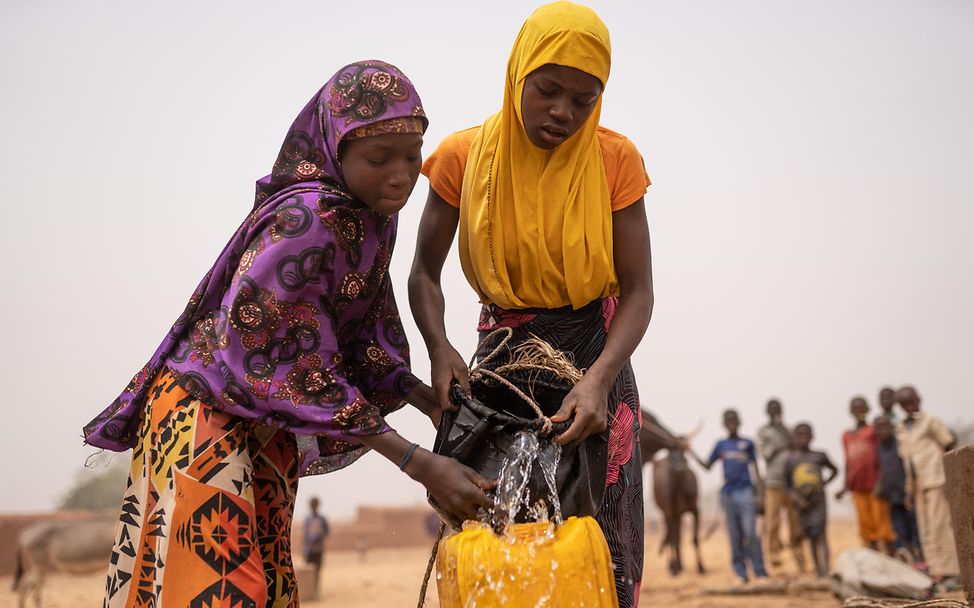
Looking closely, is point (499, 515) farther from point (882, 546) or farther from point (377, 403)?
point (882, 546)

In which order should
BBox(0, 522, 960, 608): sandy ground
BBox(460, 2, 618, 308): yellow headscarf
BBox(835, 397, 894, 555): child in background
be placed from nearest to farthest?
BBox(460, 2, 618, 308): yellow headscarf
BBox(0, 522, 960, 608): sandy ground
BBox(835, 397, 894, 555): child in background

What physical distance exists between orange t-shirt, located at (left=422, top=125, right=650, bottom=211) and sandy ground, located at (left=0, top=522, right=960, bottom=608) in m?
4.20

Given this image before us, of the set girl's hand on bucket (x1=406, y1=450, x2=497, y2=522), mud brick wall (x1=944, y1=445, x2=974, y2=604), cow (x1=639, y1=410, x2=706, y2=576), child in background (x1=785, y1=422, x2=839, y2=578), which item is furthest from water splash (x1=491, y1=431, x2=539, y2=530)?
cow (x1=639, y1=410, x2=706, y2=576)

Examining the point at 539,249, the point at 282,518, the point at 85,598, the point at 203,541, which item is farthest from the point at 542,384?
the point at 85,598

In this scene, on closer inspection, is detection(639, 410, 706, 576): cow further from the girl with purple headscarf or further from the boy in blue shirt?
the girl with purple headscarf

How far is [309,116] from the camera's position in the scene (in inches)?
108

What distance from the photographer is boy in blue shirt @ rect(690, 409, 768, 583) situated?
11977mm

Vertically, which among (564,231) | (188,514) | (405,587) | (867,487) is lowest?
(405,587)

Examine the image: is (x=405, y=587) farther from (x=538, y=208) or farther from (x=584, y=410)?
(x=584, y=410)

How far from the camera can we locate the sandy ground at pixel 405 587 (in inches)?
406

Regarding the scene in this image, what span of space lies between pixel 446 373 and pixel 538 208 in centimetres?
58

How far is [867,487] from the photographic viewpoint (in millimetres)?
11680

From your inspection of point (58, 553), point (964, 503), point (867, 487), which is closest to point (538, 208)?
point (964, 503)

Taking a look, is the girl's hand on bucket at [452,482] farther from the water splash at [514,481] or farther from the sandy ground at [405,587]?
the sandy ground at [405,587]
